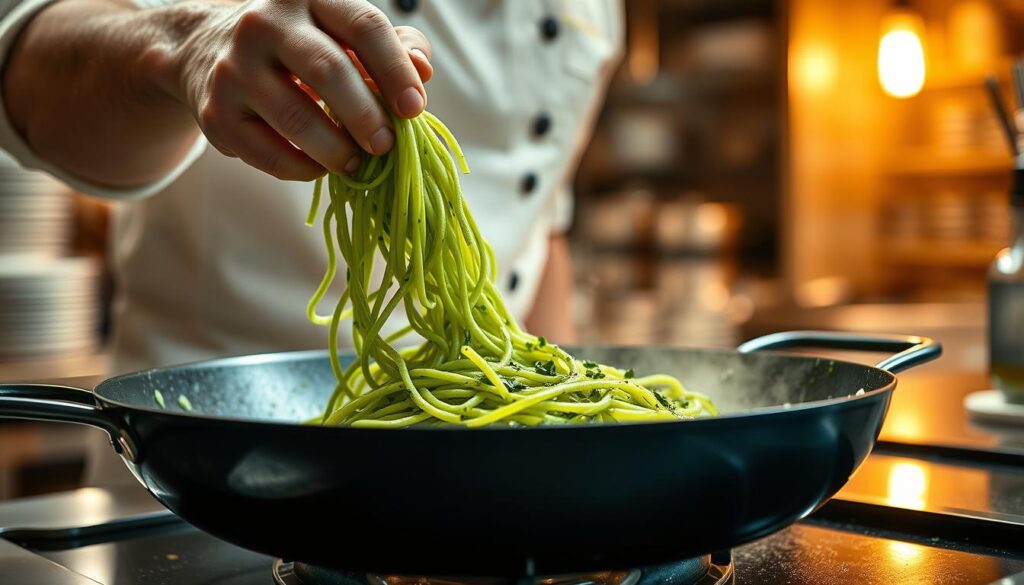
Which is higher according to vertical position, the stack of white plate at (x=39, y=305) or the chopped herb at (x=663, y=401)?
the chopped herb at (x=663, y=401)

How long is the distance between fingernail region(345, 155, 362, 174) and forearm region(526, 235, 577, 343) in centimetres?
105

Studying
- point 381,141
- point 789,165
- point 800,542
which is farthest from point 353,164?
point 789,165

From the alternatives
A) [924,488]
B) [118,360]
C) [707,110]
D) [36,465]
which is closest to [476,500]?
[924,488]

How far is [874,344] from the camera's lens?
3.13 feet

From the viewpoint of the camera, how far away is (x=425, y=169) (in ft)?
2.63

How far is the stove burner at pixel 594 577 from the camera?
0.64m

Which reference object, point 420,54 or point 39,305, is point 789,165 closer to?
point 39,305

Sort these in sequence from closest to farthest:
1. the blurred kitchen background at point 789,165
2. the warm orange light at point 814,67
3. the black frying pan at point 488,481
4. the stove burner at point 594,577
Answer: the black frying pan at point 488,481, the stove burner at point 594,577, the blurred kitchen background at point 789,165, the warm orange light at point 814,67

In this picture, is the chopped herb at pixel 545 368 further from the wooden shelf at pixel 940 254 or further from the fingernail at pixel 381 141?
the wooden shelf at pixel 940 254

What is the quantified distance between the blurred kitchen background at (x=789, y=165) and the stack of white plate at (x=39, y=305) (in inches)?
80.9

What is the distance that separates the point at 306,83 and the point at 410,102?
0.06 meters

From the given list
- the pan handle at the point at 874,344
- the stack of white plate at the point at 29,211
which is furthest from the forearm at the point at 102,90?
the stack of white plate at the point at 29,211

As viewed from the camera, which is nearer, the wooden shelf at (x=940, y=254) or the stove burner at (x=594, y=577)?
the stove burner at (x=594, y=577)

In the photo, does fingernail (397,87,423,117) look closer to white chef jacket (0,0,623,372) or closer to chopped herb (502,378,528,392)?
chopped herb (502,378,528,392)
